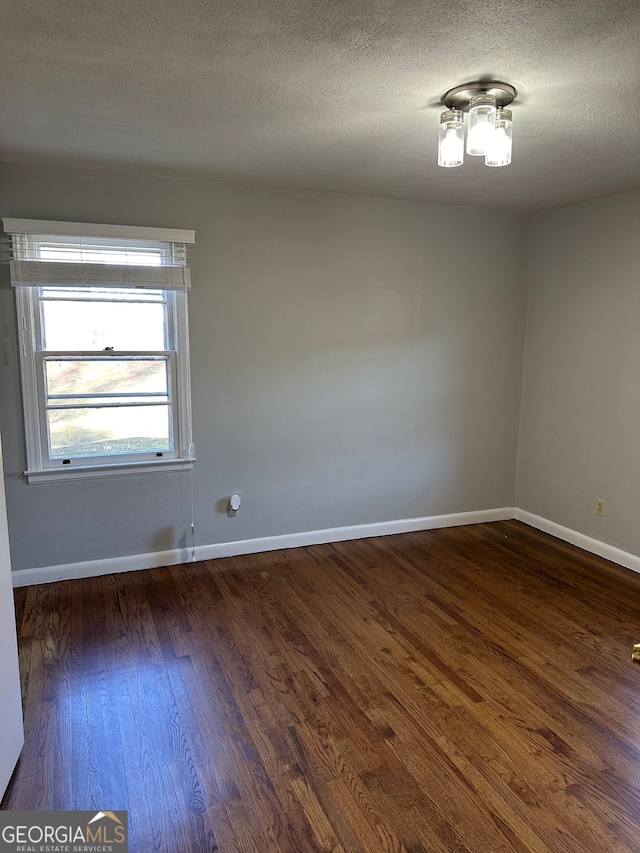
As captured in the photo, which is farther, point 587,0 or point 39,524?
point 39,524

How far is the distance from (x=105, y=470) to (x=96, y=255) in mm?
1270

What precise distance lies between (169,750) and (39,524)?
1841 mm

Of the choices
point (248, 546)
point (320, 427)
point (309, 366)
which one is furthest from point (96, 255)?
point (248, 546)

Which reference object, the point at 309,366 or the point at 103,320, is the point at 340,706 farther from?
the point at 103,320

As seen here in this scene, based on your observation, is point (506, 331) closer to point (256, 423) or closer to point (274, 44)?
point (256, 423)

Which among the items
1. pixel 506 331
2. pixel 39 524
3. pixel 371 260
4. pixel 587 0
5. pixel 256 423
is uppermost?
pixel 587 0

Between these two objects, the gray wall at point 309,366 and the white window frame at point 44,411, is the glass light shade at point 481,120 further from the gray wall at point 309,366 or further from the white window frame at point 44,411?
the white window frame at point 44,411

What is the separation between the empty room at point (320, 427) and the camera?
1.84 meters

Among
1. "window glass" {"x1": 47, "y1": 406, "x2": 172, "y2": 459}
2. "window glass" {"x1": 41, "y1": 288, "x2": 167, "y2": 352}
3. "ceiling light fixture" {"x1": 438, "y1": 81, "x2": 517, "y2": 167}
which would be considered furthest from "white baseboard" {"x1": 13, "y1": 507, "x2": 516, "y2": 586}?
"ceiling light fixture" {"x1": 438, "y1": 81, "x2": 517, "y2": 167}

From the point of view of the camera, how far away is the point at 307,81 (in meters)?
2.07

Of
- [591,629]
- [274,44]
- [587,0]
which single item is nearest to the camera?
[587,0]

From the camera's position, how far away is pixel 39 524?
11.4 feet

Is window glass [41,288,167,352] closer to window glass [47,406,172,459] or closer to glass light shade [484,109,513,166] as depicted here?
window glass [47,406,172,459]

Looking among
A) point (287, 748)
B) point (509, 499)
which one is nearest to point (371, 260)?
point (509, 499)
